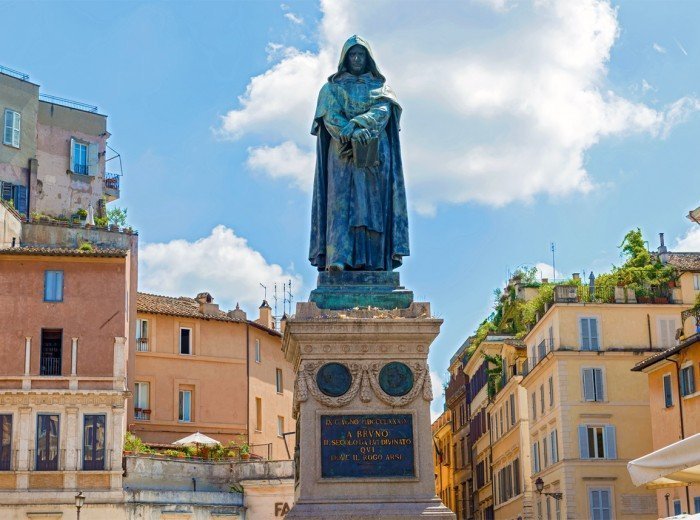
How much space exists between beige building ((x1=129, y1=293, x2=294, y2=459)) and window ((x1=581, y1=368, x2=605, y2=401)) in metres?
17.0

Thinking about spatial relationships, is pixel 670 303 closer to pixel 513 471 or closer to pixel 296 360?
pixel 513 471

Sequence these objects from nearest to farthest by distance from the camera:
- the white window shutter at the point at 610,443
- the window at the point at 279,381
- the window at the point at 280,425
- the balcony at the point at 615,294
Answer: the white window shutter at the point at 610,443 → the balcony at the point at 615,294 → the window at the point at 280,425 → the window at the point at 279,381

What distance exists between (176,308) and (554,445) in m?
24.0

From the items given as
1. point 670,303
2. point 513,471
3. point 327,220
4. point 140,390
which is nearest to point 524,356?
point 513,471

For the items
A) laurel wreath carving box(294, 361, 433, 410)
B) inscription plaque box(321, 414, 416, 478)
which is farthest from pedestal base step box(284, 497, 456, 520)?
laurel wreath carving box(294, 361, 433, 410)

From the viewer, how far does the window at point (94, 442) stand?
2196 inches

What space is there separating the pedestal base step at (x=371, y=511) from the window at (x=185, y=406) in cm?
5553

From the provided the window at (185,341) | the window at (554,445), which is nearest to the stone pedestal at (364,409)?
the window at (554,445)

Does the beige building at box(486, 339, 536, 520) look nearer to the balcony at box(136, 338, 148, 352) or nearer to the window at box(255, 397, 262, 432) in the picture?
the window at box(255, 397, 262, 432)

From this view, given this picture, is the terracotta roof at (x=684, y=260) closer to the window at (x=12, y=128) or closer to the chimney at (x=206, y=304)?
the chimney at (x=206, y=304)

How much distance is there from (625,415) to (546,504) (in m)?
6.54

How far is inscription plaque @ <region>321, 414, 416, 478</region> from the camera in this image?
1612cm

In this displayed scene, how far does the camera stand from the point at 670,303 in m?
61.7

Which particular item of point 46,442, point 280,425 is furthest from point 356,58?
point 280,425
